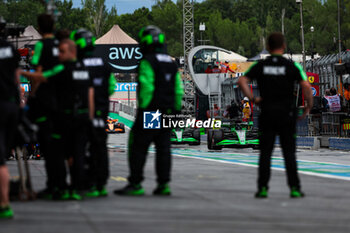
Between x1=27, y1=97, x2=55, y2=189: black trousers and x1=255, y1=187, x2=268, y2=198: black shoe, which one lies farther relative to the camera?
x1=255, y1=187, x2=268, y2=198: black shoe

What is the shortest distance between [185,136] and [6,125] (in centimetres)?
2181

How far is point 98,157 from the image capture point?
840cm

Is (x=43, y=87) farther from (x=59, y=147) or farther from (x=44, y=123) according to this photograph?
(x=59, y=147)

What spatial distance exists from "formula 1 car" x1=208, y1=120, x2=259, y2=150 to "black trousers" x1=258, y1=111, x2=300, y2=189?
52.9 ft

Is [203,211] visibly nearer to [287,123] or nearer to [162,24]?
[287,123]

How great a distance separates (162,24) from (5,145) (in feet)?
434

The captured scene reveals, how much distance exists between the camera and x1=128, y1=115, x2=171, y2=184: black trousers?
8.30m

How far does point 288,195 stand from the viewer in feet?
28.3

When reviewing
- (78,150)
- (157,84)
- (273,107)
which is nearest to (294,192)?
(273,107)

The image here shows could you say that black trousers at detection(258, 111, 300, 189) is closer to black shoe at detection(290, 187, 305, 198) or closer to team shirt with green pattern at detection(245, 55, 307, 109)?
team shirt with green pattern at detection(245, 55, 307, 109)

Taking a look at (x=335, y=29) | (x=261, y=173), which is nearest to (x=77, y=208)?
(x=261, y=173)

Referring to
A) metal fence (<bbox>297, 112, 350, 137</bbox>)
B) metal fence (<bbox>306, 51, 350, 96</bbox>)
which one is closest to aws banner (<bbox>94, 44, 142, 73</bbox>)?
metal fence (<bbox>306, 51, 350, 96</bbox>)

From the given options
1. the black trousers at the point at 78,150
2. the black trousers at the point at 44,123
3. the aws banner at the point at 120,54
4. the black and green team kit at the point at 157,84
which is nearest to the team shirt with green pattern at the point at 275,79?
the black and green team kit at the point at 157,84

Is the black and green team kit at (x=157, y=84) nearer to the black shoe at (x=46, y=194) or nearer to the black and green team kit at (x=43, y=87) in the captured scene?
the black and green team kit at (x=43, y=87)
